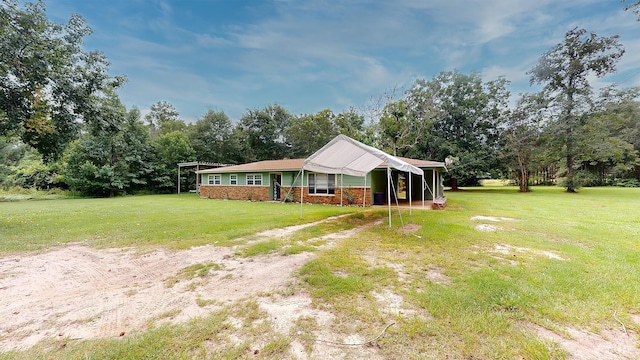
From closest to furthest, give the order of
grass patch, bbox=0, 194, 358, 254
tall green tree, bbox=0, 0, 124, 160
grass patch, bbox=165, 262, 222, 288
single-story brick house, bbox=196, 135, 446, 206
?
grass patch, bbox=165, 262, 222, 288 → grass patch, bbox=0, 194, 358, 254 → tall green tree, bbox=0, 0, 124, 160 → single-story brick house, bbox=196, 135, 446, 206

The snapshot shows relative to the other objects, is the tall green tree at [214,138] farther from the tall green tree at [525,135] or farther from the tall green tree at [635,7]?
the tall green tree at [635,7]

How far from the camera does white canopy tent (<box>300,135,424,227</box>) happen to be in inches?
287

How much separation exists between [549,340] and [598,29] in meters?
29.0

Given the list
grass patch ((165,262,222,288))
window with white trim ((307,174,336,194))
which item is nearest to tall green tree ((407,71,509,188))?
window with white trim ((307,174,336,194))

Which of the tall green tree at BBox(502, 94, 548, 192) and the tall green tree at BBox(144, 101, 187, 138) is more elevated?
the tall green tree at BBox(144, 101, 187, 138)

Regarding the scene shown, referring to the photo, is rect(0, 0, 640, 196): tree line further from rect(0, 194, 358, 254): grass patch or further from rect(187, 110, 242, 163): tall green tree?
rect(0, 194, 358, 254): grass patch

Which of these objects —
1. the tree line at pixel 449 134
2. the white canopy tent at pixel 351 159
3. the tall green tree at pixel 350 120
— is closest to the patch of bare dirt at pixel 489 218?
the white canopy tent at pixel 351 159

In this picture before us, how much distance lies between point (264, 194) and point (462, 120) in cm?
2113

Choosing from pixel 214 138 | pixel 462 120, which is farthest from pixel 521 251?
pixel 214 138

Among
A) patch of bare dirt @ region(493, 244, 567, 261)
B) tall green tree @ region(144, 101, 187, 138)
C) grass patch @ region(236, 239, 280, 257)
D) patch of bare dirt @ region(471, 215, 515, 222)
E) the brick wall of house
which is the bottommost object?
patch of bare dirt @ region(493, 244, 567, 261)

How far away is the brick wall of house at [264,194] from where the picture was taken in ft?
46.0

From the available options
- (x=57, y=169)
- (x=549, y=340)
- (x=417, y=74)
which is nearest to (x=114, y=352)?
(x=549, y=340)

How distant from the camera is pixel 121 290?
355 centimetres

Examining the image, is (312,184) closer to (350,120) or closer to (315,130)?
(315,130)
